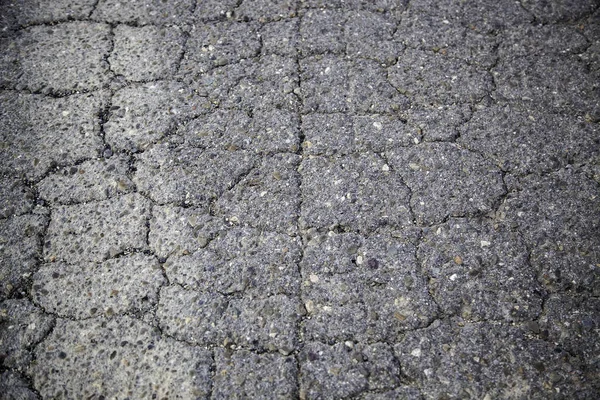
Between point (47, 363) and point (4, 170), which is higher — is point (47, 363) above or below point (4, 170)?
below

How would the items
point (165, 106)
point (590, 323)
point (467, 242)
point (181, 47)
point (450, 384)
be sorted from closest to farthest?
point (450, 384) < point (590, 323) < point (467, 242) < point (165, 106) < point (181, 47)

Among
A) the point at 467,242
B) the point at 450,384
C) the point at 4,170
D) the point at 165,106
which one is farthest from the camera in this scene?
the point at 165,106

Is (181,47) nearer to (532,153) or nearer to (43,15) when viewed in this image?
(43,15)

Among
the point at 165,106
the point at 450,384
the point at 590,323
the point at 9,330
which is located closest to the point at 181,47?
the point at 165,106

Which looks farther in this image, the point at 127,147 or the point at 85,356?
the point at 127,147

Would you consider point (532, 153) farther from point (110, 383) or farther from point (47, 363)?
point (47, 363)

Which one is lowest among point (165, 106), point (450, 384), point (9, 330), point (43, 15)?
point (450, 384)
